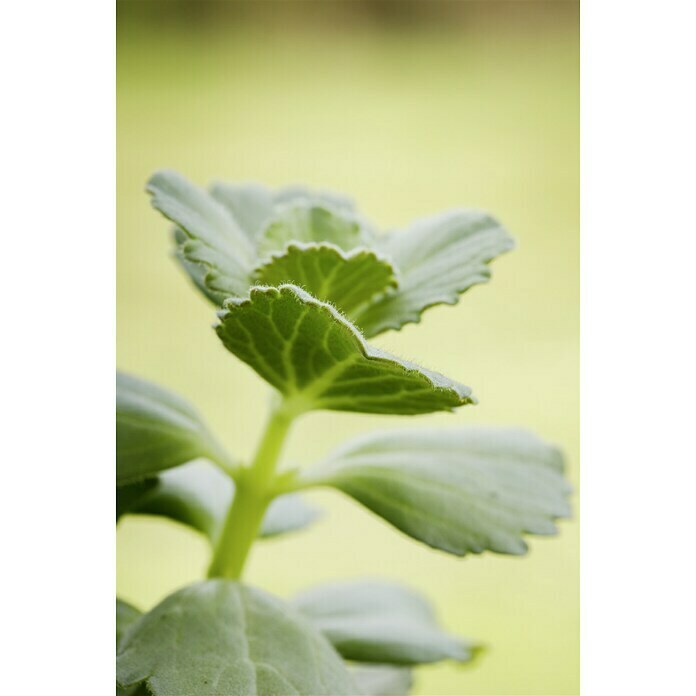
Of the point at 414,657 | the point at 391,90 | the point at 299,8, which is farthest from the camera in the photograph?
the point at 391,90

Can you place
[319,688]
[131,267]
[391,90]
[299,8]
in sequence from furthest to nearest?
[391,90] < [131,267] < [299,8] < [319,688]

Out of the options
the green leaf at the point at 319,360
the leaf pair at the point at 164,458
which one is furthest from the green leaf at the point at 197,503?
the green leaf at the point at 319,360

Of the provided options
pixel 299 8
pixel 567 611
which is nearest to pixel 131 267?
pixel 299 8

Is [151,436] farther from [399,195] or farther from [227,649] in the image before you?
[399,195]

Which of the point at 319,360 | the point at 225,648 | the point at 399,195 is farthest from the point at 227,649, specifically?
the point at 399,195

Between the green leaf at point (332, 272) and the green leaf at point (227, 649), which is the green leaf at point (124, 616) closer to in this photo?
the green leaf at point (227, 649)
